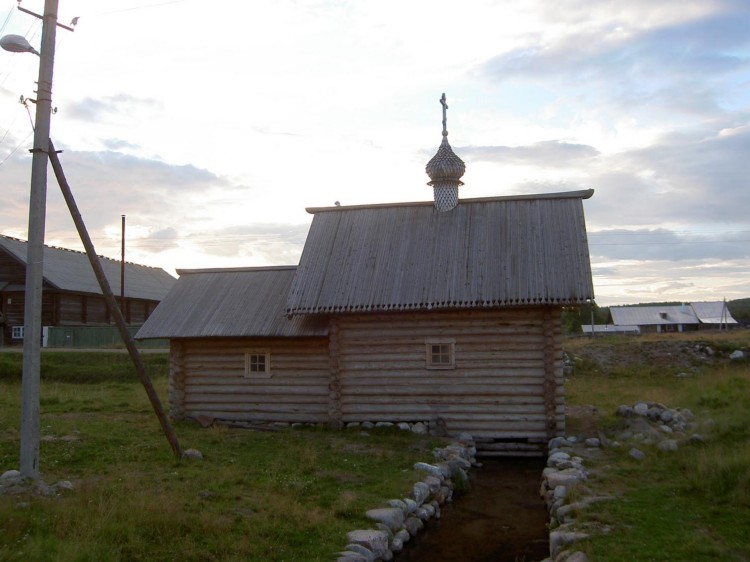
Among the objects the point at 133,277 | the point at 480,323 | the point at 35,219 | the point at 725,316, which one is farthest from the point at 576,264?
the point at 725,316

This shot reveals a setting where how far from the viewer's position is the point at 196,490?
10375 mm

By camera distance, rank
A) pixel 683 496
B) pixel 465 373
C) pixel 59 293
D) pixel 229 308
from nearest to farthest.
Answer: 1. pixel 683 496
2. pixel 465 373
3. pixel 229 308
4. pixel 59 293

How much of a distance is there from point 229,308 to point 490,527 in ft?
34.9

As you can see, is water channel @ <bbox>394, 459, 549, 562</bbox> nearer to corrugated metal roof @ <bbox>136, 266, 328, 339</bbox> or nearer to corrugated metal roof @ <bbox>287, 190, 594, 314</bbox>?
corrugated metal roof @ <bbox>287, 190, 594, 314</bbox>

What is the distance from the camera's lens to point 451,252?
18.1m

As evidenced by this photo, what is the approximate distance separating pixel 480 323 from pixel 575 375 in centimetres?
1621

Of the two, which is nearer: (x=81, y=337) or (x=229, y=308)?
(x=229, y=308)

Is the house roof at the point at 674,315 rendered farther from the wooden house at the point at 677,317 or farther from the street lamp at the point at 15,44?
the street lamp at the point at 15,44

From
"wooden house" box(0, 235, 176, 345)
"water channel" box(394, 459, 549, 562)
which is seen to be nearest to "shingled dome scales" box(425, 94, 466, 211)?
"water channel" box(394, 459, 549, 562)

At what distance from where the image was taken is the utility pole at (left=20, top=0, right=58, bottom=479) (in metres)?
10.3

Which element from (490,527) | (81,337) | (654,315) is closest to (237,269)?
(490,527)

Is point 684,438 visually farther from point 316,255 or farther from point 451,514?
point 316,255

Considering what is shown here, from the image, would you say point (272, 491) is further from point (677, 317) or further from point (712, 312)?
point (712, 312)

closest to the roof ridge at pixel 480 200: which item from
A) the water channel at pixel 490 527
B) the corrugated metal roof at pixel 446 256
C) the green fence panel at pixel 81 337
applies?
the corrugated metal roof at pixel 446 256
